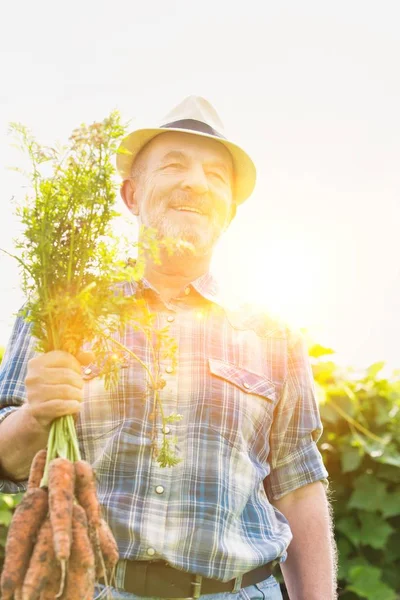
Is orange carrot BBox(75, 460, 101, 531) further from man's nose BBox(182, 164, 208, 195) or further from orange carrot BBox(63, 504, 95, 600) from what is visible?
man's nose BBox(182, 164, 208, 195)

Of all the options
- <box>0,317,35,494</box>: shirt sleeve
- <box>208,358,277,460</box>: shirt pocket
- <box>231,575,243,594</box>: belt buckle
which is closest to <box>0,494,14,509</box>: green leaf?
<box>0,317,35,494</box>: shirt sleeve

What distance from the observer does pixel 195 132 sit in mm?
2742

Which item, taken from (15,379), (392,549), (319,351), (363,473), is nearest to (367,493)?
(363,473)

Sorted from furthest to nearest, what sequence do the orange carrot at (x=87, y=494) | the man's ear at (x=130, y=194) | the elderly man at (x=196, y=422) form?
1. the man's ear at (x=130, y=194)
2. the elderly man at (x=196, y=422)
3. the orange carrot at (x=87, y=494)

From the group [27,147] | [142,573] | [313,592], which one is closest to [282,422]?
[313,592]

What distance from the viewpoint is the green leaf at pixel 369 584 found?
4.37 metres

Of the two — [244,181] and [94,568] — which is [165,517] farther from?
[244,181]

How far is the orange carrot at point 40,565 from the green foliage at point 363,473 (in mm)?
3245

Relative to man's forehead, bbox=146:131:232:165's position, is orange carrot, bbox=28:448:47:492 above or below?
below

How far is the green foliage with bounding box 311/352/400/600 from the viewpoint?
4637 mm

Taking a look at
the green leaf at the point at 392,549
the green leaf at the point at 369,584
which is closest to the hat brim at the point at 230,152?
the green leaf at the point at 369,584

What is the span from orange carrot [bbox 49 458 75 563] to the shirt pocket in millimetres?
707

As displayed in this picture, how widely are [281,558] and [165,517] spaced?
513 mm

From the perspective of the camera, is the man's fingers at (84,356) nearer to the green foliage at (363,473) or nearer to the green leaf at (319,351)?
the green foliage at (363,473)
